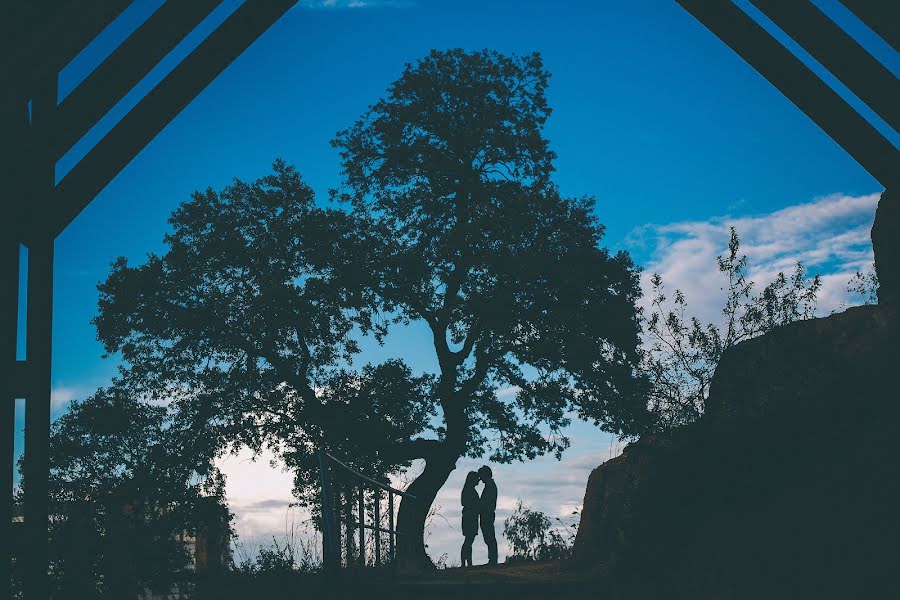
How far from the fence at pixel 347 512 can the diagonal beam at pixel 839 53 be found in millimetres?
4427

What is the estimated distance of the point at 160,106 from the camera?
5344 millimetres

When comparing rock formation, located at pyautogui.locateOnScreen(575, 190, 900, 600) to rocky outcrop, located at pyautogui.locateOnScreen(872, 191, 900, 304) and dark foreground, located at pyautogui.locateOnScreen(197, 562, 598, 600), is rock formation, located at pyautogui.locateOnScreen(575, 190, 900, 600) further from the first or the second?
dark foreground, located at pyautogui.locateOnScreen(197, 562, 598, 600)

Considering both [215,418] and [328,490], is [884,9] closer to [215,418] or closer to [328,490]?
[328,490]

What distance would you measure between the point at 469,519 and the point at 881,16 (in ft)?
42.3

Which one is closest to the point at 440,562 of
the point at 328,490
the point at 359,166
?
the point at 359,166

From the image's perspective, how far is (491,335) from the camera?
59.1 ft

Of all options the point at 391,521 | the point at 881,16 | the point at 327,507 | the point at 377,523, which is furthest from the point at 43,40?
the point at 391,521

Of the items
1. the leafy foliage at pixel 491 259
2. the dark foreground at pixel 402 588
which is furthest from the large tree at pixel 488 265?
the dark foreground at pixel 402 588

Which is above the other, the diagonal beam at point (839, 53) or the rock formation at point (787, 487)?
the diagonal beam at point (839, 53)

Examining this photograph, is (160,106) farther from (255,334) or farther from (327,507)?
(255,334)

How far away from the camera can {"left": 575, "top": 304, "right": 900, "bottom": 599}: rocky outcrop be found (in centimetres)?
545

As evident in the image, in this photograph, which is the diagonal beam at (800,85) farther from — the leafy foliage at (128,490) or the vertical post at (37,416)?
the leafy foliage at (128,490)

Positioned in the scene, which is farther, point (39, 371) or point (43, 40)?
point (39, 371)

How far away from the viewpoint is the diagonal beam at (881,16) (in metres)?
4.97
